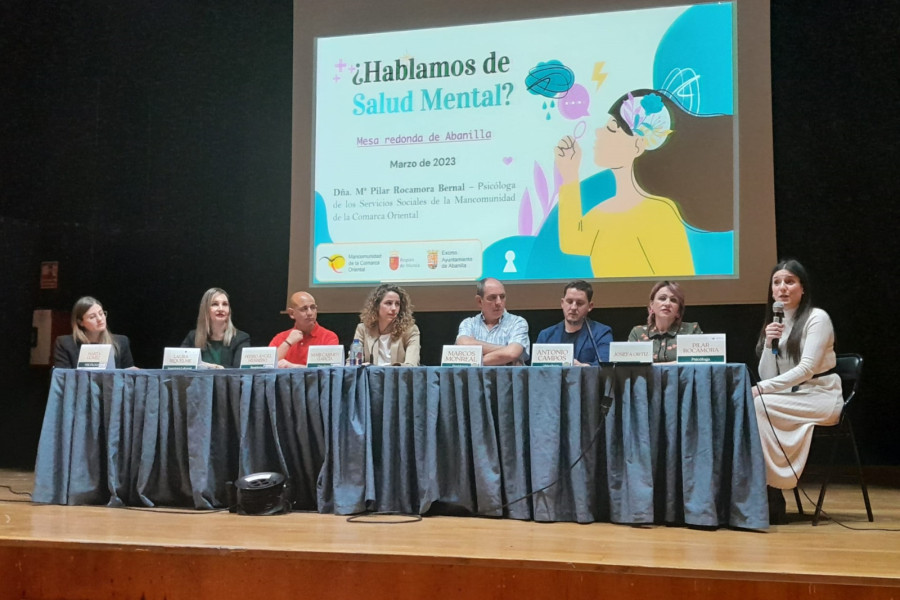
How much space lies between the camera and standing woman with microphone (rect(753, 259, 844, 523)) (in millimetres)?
2803

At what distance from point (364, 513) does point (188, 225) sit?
2.79 m

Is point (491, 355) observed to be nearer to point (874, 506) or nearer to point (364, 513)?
point (364, 513)

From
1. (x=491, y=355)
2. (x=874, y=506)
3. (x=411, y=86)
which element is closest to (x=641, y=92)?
(x=411, y=86)

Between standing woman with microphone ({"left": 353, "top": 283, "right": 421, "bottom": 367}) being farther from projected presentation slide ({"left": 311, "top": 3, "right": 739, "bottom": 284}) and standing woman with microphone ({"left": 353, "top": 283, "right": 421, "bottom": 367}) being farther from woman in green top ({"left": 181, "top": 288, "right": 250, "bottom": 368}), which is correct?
projected presentation slide ({"left": 311, "top": 3, "right": 739, "bottom": 284})

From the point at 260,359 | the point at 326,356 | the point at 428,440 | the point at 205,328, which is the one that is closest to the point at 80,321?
the point at 205,328

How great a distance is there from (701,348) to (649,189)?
1.63 meters

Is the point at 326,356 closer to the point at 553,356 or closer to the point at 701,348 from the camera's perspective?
the point at 553,356

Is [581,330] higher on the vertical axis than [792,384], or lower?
higher

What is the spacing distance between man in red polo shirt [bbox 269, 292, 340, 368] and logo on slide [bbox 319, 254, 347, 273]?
0.69 m

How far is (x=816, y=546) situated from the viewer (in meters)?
2.28

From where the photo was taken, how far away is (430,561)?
1979mm

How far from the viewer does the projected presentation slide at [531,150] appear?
4098 mm

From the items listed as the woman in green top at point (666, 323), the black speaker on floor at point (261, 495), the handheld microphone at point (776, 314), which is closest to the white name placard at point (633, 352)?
the woman in green top at point (666, 323)

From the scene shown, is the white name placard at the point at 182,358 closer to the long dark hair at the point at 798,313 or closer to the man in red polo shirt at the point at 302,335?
the man in red polo shirt at the point at 302,335
